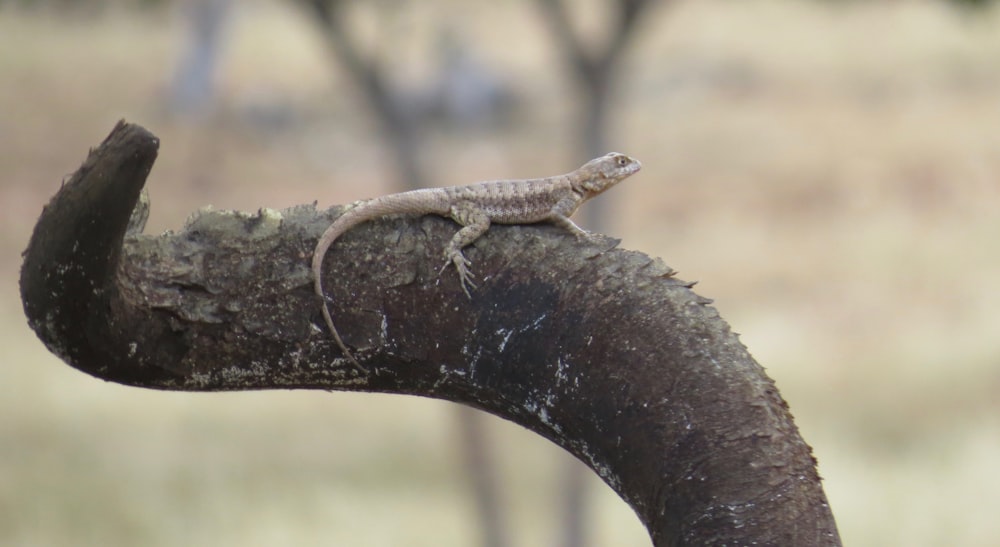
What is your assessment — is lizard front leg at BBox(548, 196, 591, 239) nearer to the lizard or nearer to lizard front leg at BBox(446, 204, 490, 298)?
the lizard

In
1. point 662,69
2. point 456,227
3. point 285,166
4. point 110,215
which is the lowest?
point 110,215

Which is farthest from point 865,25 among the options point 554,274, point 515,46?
point 554,274

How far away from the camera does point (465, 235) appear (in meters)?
2.77

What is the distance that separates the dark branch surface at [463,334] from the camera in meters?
2.36

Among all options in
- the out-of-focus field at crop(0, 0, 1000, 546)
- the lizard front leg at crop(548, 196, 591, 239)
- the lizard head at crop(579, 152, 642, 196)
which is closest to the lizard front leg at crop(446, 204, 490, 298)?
the lizard front leg at crop(548, 196, 591, 239)

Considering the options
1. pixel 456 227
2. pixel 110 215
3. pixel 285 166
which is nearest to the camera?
pixel 110 215

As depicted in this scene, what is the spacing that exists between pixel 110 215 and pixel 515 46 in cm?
2607

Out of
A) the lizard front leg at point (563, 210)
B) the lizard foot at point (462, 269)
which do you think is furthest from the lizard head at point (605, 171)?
the lizard foot at point (462, 269)

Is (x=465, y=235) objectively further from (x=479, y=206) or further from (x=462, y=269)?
(x=479, y=206)

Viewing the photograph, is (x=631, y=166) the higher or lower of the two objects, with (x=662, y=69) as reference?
lower

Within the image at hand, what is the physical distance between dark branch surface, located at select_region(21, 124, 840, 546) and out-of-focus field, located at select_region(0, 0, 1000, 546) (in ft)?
19.1

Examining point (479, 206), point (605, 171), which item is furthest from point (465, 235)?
point (605, 171)

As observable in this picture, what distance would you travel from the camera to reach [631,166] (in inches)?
170

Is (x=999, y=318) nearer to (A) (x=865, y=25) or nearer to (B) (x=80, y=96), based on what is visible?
(A) (x=865, y=25)
